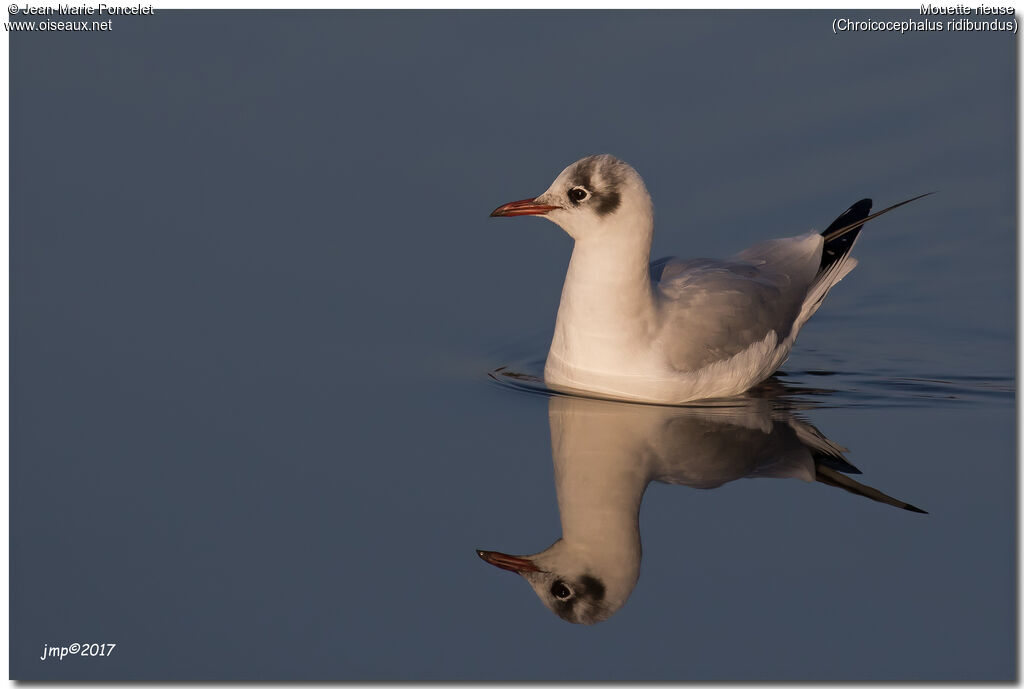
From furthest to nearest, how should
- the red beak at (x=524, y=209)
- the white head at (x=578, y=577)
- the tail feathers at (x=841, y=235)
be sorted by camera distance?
the tail feathers at (x=841, y=235) < the red beak at (x=524, y=209) < the white head at (x=578, y=577)

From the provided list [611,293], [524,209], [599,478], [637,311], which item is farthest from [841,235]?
[599,478]

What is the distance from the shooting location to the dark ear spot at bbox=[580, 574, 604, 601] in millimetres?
6879

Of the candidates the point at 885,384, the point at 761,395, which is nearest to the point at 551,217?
the point at 761,395

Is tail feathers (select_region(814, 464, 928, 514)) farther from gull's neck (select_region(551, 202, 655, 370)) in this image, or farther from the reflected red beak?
the reflected red beak

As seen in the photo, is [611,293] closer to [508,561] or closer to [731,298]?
[731,298]

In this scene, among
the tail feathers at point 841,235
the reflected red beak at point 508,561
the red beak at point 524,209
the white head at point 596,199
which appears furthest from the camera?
the tail feathers at point 841,235

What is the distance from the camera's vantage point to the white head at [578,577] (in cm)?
679

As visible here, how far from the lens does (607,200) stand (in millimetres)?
8328

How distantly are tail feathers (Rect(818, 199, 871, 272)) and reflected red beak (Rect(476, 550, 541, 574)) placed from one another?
375cm

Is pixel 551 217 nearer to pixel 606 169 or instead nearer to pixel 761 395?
pixel 606 169

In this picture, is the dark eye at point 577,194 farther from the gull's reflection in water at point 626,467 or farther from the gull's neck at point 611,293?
the gull's reflection in water at point 626,467

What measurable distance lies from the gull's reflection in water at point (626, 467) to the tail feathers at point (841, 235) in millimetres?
1504

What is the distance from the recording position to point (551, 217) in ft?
27.9

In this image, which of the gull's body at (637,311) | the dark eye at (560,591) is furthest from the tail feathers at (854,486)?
the dark eye at (560,591)
